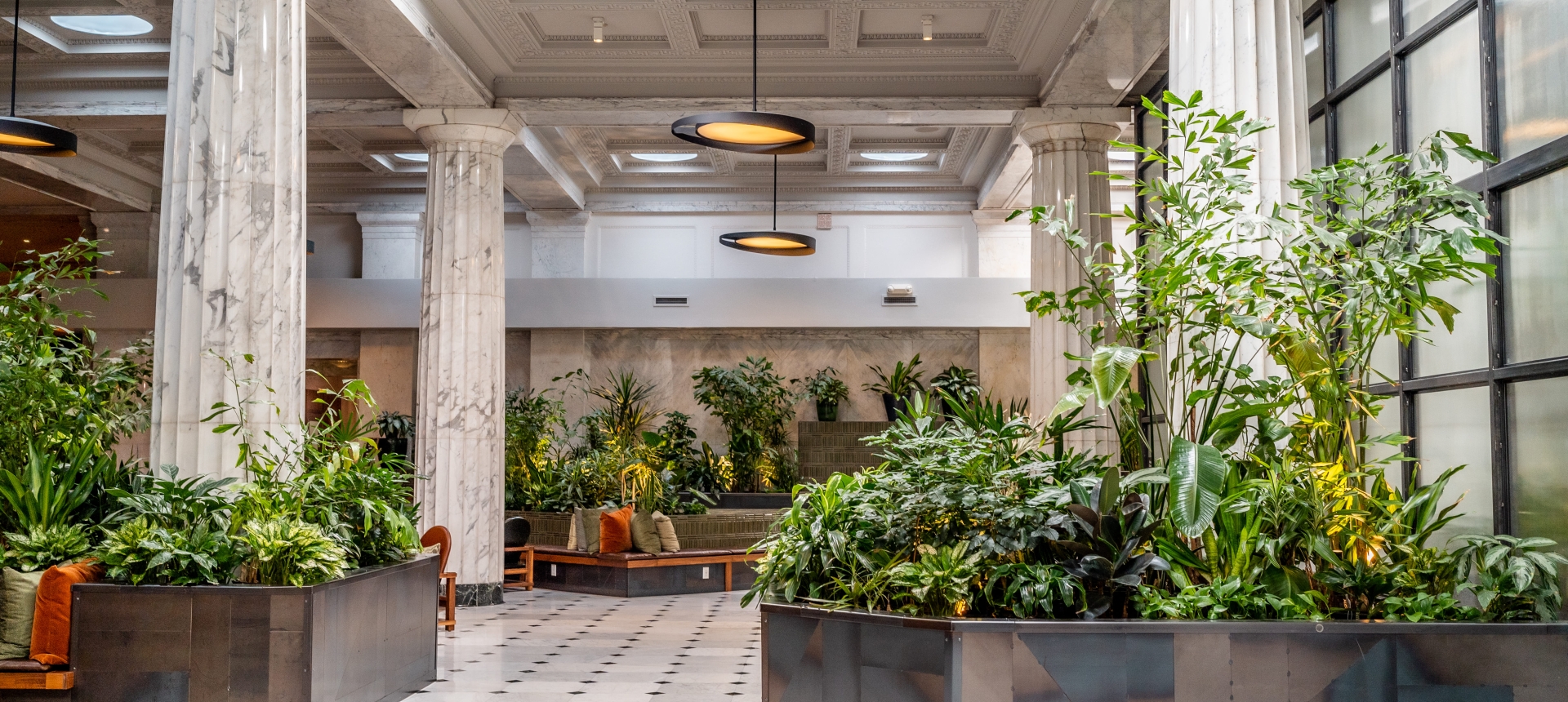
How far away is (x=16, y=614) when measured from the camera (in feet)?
17.6

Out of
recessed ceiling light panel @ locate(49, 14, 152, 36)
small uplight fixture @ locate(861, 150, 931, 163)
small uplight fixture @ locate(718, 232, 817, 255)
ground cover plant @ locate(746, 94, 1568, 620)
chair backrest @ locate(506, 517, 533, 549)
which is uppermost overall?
small uplight fixture @ locate(861, 150, 931, 163)

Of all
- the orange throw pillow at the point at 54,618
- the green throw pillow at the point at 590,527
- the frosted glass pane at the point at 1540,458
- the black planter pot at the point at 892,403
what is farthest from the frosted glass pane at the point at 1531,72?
the black planter pot at the point at 892,403

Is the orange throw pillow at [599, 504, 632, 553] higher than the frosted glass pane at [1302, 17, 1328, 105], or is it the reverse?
the frosted glass pane at [1302, 17, 1328, 105]

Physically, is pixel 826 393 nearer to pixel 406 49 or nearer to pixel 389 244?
pixel 389 244

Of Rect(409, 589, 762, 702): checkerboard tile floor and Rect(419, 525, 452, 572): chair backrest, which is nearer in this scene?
Rect(409, 589, 762, 702): checkerboard tile floor

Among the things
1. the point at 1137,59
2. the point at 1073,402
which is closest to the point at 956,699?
the point at 1073,402

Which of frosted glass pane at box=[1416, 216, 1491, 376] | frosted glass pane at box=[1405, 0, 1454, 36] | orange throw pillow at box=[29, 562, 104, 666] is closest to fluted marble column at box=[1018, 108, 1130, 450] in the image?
frosted glass pane at box=[1405, 0, 1454, 36]

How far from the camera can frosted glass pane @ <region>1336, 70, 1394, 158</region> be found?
18.9ft

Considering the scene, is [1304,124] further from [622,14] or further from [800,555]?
[622,14]

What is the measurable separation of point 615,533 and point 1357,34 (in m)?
8.42

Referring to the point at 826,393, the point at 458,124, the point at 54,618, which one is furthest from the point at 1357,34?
the point at 826,393

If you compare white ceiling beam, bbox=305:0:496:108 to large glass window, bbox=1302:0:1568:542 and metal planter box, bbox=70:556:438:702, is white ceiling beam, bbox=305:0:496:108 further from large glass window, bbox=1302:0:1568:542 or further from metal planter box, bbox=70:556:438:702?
large glass window, bbox=1302:0:1568:542

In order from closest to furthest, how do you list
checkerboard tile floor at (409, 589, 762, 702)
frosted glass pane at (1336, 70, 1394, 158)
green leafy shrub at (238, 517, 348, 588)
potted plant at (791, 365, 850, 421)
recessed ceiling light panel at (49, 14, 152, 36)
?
green leafy shrub at (238, 517, 348, 588) → frosted glass pane at (1336, 70, 1394, 158) → checkerboard tile floor at (409, 589, 762, 702) → recessed ceiling light panel at (49, 14, 152, 36) → potted plant at (791, 365, 850, 421)

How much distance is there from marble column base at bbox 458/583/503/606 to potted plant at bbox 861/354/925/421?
6.96 meters
